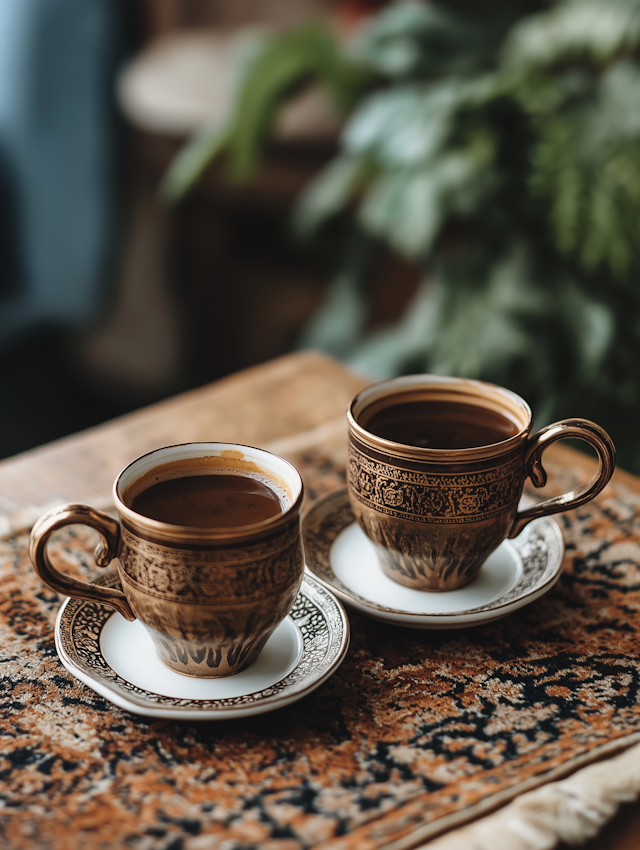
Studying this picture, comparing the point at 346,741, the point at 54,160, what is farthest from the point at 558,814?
the point at 54,160

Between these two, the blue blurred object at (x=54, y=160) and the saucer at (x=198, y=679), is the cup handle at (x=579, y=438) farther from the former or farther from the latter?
the blue blurred object at (x=54, y=160)

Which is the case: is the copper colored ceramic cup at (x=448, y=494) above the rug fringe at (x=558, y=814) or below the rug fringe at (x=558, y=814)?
above

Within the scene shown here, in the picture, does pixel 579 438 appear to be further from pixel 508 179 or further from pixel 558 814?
pixel 508 179

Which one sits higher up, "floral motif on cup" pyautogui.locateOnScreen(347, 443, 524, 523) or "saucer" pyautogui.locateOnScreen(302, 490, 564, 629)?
"floral motif on cup" pyautogui.locateOnScreen(347, 443, 524, 523)

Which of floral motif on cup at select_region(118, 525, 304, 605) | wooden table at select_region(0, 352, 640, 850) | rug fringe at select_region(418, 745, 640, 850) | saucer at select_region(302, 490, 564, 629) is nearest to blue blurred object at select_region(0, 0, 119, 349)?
wooden table at select_region(0, 352, 640, 850)

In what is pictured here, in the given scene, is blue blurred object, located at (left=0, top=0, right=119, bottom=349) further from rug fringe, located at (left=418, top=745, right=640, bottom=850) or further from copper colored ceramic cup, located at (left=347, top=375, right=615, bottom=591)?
rug fringe, located at (left=418, top=745, right=640, bottom=850)

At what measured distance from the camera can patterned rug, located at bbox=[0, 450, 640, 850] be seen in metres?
0.45

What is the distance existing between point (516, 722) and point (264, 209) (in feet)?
6.56

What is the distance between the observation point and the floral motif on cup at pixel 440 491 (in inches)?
22.5

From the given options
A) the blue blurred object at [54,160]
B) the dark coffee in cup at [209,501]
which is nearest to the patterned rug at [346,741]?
the dark coffee in cup at [209,501]

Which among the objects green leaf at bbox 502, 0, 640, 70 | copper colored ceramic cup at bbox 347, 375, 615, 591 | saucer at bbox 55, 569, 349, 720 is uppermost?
green leaf at bbox 502, 0, 640, 70

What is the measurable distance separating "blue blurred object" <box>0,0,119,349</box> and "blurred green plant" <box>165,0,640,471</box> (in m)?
0.48

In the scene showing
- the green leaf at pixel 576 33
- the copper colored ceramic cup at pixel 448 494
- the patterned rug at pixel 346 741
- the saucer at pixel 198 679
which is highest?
the green leaf at pixel 576 33

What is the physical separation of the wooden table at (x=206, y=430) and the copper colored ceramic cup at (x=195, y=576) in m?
0.27
